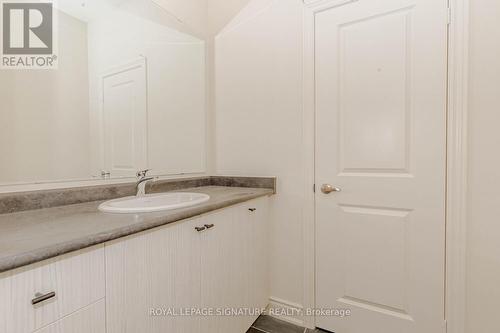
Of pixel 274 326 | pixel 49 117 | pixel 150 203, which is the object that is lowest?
pixel 274 326

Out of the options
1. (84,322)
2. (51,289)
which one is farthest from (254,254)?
(51,289)

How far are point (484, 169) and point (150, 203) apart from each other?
5.32 ft

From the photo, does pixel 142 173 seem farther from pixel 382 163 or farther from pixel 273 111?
pixel 382 163

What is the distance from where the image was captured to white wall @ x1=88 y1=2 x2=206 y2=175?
132cm

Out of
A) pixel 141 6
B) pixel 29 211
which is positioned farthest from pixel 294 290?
pixel 141 6

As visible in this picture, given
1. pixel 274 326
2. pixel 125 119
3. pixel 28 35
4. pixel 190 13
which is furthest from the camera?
pixel 190 13

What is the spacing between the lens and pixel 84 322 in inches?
29.4

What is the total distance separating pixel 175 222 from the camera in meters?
1.03

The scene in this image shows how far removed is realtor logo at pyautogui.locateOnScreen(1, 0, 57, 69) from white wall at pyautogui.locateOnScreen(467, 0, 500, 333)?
189cm

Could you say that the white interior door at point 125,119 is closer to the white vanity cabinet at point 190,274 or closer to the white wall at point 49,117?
the white wall at point 49,117

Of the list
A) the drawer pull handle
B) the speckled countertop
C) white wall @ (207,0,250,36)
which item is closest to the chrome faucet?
the speckled countertop

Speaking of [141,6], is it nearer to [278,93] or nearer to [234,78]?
[234,78]

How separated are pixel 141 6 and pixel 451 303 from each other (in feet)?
7.51

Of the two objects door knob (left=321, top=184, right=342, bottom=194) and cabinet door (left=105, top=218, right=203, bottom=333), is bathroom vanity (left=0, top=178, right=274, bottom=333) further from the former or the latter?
door knob (left=321, top=184, right=342, bottom=194)
